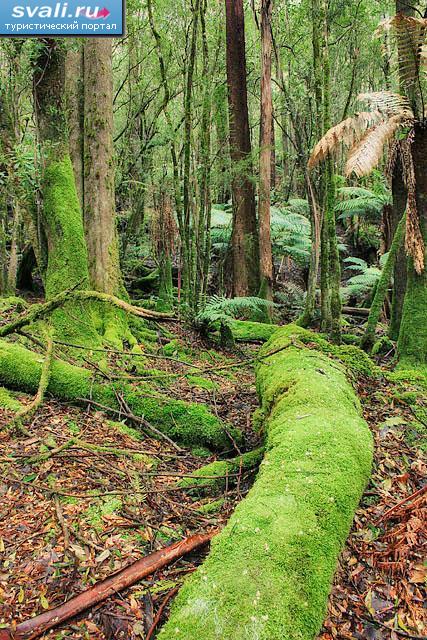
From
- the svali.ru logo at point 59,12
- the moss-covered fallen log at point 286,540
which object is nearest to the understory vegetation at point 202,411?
the moss-covered fallen log at point 286,540

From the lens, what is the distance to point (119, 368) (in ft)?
18.5

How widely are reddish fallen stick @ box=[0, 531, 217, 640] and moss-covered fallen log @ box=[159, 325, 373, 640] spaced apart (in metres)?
0.41

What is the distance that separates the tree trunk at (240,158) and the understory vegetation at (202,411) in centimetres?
5

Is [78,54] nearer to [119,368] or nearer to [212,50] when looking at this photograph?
[119,368]

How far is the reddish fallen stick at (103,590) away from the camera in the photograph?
198 centimetres

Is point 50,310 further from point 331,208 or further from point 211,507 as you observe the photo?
point 331,208

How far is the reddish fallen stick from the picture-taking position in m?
1.98

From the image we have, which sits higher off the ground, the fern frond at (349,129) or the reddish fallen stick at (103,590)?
the fern frond at (349,129)

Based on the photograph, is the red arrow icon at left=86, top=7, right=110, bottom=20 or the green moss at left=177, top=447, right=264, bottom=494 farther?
the red arrow icon at left=86, top=7, right=110, bottom=20

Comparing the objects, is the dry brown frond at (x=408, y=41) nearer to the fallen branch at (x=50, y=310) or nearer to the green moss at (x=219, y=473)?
the fallen branch at (x=50, y=310)

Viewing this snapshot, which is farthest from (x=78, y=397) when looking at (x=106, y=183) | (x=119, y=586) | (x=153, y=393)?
(x=106, y=183)

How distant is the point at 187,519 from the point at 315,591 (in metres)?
1.22

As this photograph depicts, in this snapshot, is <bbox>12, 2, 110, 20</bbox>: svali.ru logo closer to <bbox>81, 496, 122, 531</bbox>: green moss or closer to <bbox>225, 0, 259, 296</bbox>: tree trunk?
<bbox>225, 0, 259, 296</bbox>: tree trunk

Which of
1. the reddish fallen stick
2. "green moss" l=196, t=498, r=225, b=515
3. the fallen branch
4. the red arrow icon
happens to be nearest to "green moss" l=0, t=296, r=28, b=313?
the fallen branch
